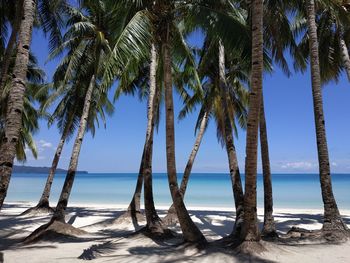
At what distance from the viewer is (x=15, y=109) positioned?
6.15 m

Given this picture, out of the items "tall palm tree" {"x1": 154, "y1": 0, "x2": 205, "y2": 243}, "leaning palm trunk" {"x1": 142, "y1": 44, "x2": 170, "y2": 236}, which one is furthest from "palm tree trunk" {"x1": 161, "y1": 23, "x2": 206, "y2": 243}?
"leaning palm trunk" {"x1": 142, "y1": 44, "x2": 170, "y2": 236}

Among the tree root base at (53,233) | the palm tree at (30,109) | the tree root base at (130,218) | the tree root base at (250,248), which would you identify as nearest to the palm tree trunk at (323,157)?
the tree root base at (250,248)

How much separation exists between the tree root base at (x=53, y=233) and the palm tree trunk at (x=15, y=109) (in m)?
4.18

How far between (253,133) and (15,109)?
14.6 ft

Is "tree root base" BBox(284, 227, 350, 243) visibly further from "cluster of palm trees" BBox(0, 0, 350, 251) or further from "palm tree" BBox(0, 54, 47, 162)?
"palm tree" BBox(0, 54, 47, 162)

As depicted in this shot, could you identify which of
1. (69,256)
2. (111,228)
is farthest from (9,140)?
(111,228)

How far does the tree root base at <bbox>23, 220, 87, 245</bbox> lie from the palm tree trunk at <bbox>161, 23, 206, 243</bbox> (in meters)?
3.52

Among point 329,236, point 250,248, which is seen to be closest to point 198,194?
point 329,236

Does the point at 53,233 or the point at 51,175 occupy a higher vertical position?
the point at 51,175

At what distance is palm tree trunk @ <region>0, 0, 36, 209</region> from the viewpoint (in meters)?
5.89

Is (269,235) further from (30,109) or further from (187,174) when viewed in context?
(30,109)

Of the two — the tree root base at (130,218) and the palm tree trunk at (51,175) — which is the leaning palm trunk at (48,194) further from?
the tree root base at (130,218)

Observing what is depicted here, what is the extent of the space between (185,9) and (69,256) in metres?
6.41

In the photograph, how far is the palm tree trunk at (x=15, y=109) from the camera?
589 centimetres
